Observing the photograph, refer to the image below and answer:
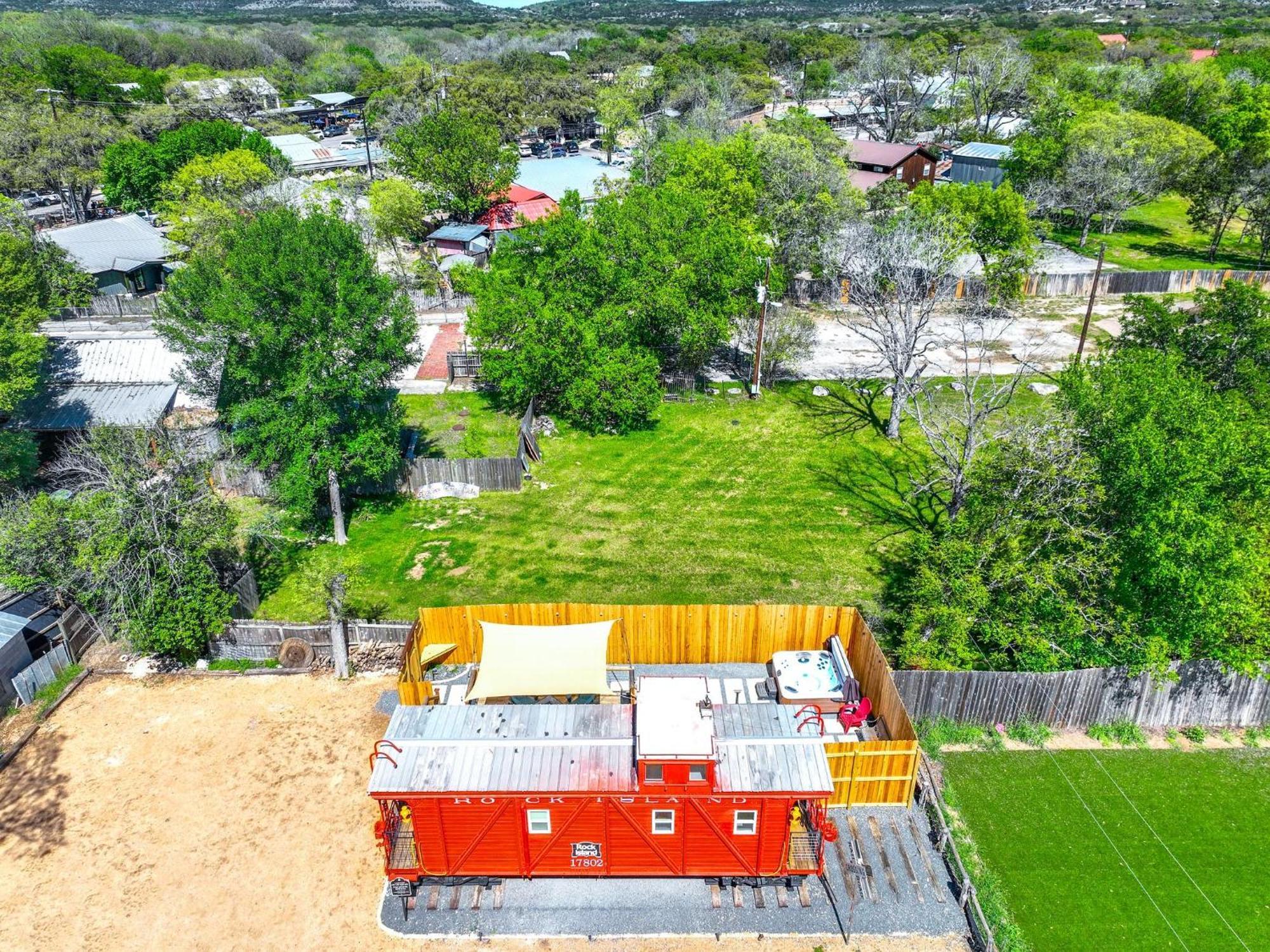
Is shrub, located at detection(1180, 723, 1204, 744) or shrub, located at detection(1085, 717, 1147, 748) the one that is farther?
shrub, located at detection(1180, 723, 1204, 744)

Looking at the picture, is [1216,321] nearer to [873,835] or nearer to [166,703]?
[873,835]

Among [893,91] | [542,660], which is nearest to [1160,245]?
[893,91]

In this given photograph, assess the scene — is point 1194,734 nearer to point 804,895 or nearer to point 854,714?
point 854,714

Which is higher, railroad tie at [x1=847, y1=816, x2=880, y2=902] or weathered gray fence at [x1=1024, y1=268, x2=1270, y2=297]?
weathered gray fence at [x1=1024, y1=268, x2=1270, y2=297]

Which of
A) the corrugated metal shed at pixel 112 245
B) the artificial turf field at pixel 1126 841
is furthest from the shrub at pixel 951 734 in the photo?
the corrugated metal shed at pixel 112 245

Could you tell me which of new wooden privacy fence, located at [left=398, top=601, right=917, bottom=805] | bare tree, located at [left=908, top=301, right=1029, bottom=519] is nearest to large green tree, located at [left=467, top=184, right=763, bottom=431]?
bare tree, located at [left=908, top=301, right=1029, bottom=519]

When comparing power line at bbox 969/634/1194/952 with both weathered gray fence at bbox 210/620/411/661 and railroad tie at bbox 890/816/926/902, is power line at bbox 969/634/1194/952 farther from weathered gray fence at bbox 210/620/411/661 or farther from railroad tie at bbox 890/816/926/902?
weathered gray fence at bbox 210/620/411/661
